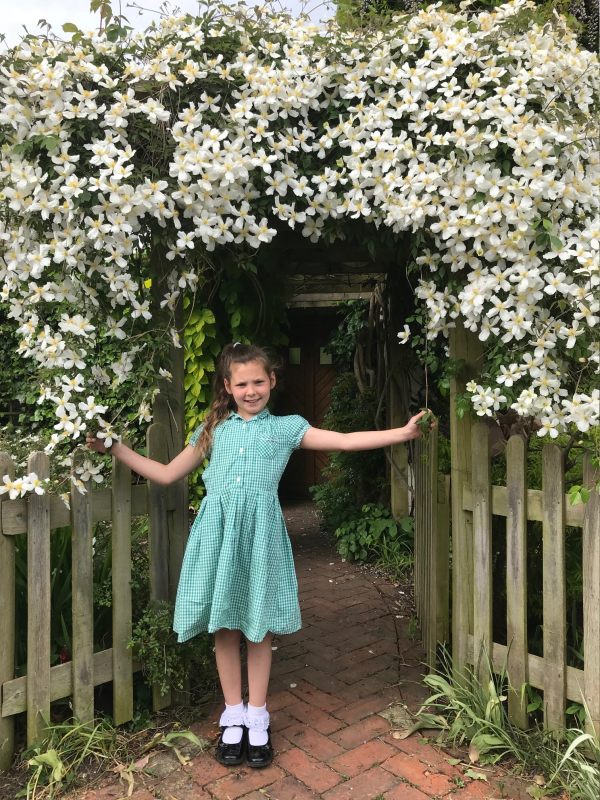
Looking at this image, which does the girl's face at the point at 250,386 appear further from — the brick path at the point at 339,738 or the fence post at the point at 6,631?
the brick path at the point at 339,738

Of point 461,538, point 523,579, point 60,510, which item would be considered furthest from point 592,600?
point 60,510

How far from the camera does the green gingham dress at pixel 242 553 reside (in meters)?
2.39

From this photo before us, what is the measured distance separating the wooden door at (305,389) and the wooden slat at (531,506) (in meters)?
5.61

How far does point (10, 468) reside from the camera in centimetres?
232

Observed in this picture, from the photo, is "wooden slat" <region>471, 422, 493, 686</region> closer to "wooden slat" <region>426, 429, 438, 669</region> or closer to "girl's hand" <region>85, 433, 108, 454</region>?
"wooden slat" <region>426, 429, 438, 669</region>

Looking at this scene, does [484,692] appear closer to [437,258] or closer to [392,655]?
[392,655]

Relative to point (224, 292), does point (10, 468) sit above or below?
below

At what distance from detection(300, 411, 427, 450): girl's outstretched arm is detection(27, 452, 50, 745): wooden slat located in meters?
1.05

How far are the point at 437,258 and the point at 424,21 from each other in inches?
33.2

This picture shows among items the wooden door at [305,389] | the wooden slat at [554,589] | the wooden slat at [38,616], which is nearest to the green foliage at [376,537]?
the wooden slat at [554,589]

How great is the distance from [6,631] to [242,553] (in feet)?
3.06

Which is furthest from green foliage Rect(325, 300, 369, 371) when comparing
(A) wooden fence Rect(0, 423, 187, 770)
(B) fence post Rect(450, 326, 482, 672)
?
(A) wooden fence Rect(0, 423, 187, 770)

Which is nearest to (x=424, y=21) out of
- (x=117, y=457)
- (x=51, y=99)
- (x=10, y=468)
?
(x=51, y=99)

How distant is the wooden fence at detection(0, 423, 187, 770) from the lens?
2383mm
